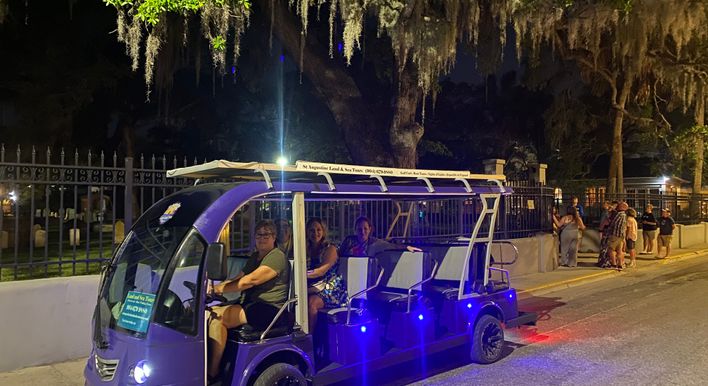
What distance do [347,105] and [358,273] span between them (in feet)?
28.1

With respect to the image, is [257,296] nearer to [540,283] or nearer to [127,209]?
[127,209]

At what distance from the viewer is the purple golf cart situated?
12.5 ft

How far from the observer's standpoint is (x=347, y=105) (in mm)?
13445

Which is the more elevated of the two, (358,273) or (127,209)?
(127,209)

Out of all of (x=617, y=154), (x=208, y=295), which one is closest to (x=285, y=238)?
(x=208, y=295)

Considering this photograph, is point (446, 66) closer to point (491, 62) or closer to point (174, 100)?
point (491, 62)

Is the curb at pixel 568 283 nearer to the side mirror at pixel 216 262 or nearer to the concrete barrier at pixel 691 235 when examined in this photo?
the concrete barrier at pixel 691 235

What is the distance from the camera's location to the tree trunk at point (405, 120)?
13.2 metres

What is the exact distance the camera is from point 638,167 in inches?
1535

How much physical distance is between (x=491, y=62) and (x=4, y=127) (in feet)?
45.1

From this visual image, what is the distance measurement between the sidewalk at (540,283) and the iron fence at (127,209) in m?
1.16

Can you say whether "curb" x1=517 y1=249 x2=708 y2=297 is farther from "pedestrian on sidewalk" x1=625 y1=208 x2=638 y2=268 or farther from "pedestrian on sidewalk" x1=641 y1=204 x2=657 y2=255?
"pedestrian on sidewalk" x1=641 y1=204 x2=657 y2=255

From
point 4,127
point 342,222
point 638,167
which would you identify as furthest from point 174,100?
point 638,167

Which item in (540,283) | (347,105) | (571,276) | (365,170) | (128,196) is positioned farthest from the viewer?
(347,105)
